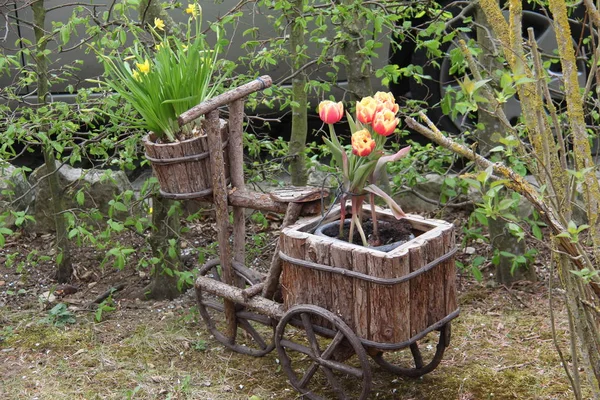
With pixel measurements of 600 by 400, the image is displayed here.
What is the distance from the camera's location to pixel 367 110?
9.72 ft

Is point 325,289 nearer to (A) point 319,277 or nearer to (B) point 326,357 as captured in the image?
(A) point 319,277

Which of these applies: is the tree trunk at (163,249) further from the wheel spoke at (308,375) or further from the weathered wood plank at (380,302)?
the weathered wood plank at (380,302)

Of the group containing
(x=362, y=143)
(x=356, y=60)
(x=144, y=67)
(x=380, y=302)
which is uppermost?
(x=144, y=67)

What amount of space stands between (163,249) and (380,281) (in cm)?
190

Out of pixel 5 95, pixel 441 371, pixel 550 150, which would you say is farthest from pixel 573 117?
pixel 5 95

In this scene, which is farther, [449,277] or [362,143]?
[449,277]

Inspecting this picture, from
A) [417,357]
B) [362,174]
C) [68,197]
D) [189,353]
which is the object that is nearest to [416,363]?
[417,357]

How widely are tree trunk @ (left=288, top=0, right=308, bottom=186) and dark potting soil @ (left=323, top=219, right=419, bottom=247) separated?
1.21m

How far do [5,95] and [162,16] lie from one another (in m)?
1.06

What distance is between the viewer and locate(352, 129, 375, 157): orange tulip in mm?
2951

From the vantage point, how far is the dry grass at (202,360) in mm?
3553

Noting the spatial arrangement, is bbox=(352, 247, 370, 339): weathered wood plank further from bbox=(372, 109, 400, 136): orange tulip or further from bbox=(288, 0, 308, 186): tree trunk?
bbox=(288, 0, 308, 186): tree trunk

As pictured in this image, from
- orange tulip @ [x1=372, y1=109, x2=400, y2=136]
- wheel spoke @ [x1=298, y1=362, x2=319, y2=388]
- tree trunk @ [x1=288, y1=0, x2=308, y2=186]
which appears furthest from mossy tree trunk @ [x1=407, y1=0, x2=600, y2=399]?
tree trunk @ [x1=288, y1=0, x2=308, y2=186]

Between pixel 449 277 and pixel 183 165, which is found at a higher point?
pixel 183 165
